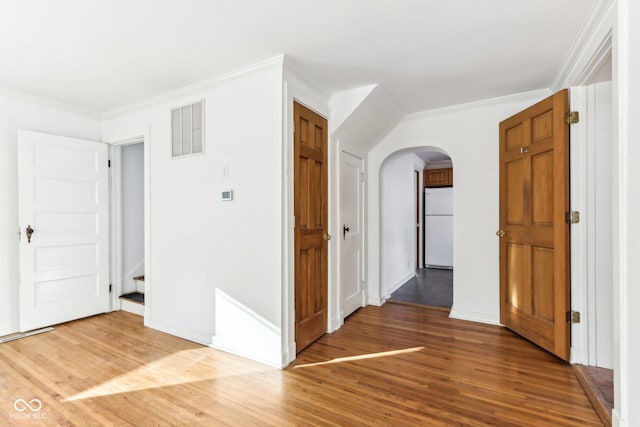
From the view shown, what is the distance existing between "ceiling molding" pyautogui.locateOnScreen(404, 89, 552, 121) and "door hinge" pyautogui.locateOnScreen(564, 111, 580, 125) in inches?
31.1

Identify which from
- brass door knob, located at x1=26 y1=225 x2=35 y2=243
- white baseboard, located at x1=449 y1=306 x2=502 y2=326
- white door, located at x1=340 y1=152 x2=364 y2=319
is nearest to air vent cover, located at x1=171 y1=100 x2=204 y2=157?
white door, located at x1=340 y1=152 x2=364 y2=319

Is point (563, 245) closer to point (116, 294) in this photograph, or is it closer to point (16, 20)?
point (16, 20)

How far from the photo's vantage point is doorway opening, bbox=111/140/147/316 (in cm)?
388

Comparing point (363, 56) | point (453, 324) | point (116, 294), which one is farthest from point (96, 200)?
point (453, 324)

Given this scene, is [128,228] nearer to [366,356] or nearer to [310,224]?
[310,224]

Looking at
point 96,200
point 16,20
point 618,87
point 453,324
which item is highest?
point 16,20

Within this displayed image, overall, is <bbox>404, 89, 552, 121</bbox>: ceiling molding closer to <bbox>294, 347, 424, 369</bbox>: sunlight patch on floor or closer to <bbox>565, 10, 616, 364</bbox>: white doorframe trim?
<bbox>565, 10, 616, 364</bbox>: white doorframe trim

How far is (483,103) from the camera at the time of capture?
11.0 ft

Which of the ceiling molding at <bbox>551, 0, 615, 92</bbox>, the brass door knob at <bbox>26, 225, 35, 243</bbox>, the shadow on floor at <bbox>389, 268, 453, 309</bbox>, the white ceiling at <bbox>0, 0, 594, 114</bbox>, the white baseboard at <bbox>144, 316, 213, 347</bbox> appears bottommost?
the shadow on floor at <bbox>389, 268, 453, 309</bbox>

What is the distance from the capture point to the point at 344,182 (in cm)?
349

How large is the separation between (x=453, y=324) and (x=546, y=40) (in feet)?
8.85

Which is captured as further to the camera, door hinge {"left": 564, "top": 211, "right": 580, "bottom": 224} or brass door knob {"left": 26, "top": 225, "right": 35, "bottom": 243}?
brass door knob {"left": 26, "top": 225, "right": 35, "bottom": 243}

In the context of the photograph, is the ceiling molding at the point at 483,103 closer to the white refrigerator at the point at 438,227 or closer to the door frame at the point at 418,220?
the door frame at the point at 418,220

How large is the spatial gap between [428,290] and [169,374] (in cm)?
377
